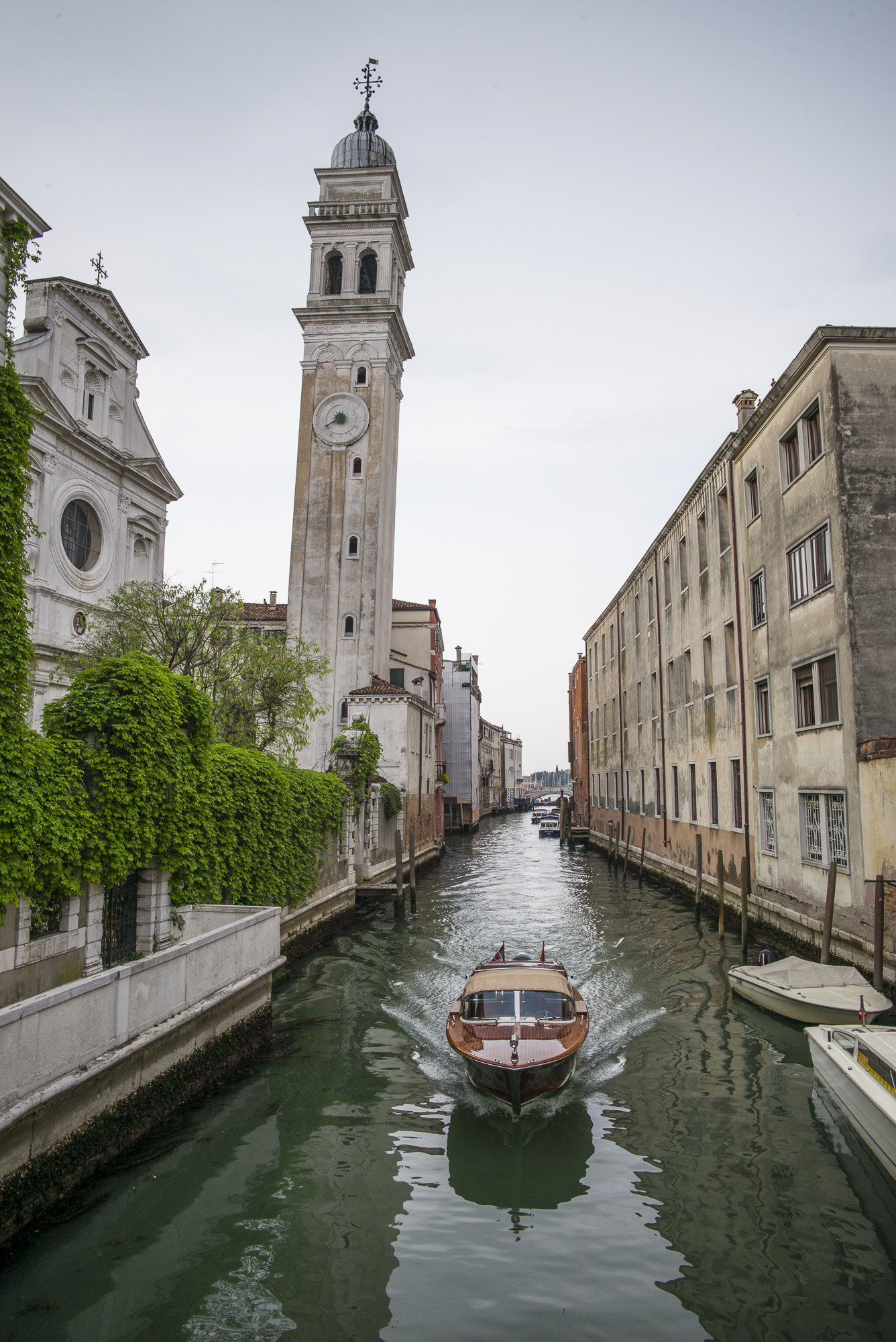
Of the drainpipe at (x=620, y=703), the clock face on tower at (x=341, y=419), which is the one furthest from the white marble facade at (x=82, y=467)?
the drainpipe at (x=620, y=703)

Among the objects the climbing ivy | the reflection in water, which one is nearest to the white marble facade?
the climbing ivy

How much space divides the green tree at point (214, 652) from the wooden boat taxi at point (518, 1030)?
512 inches

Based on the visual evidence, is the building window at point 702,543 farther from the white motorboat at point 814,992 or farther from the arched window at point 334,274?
the arched window at point 334,274

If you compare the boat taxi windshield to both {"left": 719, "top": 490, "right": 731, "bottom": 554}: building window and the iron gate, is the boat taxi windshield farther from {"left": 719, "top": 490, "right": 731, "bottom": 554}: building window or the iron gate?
{"left": 719, "top": 490, "right": 731, "bottom": 554}: building window

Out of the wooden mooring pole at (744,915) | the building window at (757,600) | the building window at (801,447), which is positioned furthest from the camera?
the building window at (757,600)

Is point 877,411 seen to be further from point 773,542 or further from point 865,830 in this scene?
point 865,830

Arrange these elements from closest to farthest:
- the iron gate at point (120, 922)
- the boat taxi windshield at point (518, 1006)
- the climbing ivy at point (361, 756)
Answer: the iron gate at point (120, 922) < the boat taxi windshield at point (518, 1006) < the climbing ivy at point (361, 756)

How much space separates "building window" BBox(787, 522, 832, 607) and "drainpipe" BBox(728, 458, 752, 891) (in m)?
3.00

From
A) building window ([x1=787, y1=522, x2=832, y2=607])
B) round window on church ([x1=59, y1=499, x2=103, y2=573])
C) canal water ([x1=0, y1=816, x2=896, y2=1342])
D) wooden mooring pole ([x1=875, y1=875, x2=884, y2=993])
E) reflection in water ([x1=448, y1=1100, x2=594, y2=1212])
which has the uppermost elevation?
round window on church ([x1=59, y1=499, x2=103, y2=573])

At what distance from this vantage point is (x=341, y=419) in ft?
125

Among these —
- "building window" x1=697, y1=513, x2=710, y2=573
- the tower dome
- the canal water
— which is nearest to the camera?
the canal water

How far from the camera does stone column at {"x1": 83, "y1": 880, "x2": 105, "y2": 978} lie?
9352mm

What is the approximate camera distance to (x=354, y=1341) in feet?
17.4

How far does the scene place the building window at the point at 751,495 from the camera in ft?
60.9
